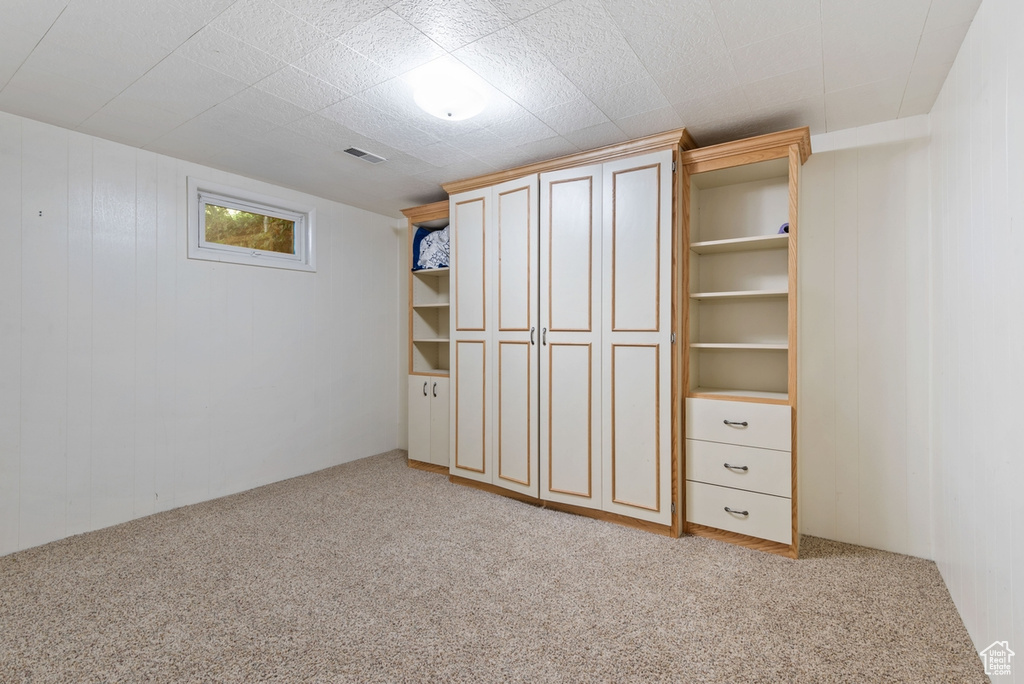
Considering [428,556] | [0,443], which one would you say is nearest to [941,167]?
[428,556]

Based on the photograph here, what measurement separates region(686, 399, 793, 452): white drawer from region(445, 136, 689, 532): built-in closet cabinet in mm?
152

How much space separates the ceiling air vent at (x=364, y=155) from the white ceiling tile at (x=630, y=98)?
58.4 inches

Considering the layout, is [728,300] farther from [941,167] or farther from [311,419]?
[311,419]

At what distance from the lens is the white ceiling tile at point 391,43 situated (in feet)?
5.61

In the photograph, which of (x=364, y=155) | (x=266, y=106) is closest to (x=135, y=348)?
(x=266, y=106)

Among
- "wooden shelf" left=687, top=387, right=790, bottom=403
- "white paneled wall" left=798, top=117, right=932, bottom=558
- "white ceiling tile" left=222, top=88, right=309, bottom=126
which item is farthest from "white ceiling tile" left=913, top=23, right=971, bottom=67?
"white ceiling tile" left=222, top=88, right=309, bottom=126

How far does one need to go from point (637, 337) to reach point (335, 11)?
2.07m

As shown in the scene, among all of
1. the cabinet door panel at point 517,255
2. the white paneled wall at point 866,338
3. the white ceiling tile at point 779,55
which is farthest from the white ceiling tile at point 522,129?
the white paneled wall at point 866,338

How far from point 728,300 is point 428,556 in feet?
7.45

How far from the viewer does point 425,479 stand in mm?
3662

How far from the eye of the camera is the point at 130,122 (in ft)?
8.21

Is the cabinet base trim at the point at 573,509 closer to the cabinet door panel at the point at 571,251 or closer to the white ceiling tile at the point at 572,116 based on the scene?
the cabinet door panel at the point at 571,251

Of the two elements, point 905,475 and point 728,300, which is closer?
point 905,475

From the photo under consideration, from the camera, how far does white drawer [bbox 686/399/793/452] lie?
7.76ft
